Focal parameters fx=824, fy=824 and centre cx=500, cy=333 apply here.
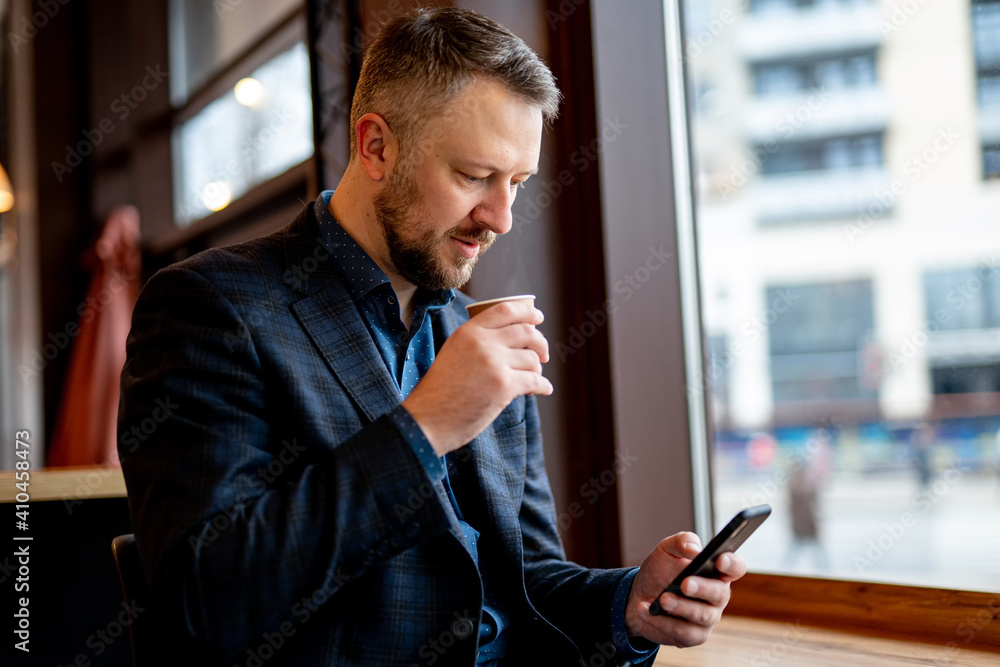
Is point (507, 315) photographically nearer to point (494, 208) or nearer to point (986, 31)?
point (494, 208)

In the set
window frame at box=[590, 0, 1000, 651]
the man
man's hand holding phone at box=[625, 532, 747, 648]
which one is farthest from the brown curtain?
man's hand holding phone at box=[625, 532, 747, 648]

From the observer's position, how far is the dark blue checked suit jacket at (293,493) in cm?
98

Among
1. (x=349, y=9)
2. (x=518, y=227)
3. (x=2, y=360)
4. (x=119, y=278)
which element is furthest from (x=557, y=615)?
(x=2, y=360)

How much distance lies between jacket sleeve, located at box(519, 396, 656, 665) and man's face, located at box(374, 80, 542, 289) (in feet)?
1.20

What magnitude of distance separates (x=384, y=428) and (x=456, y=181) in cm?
45

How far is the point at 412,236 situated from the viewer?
4.25 feet

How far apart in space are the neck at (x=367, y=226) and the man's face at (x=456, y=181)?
21 millimetres

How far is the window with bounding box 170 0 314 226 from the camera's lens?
11.0 ft

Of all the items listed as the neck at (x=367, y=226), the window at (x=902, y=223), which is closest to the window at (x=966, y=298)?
the window at (x=902, y=223)

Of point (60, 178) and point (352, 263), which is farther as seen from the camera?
point (60, 178)

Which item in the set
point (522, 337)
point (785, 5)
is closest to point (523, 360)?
point (522, 337)

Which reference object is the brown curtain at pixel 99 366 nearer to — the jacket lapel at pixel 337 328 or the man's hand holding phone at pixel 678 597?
the jacket lapel at pixel 337 328

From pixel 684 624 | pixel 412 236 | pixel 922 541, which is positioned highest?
pixel 412 236

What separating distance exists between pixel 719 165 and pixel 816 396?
7.33m
